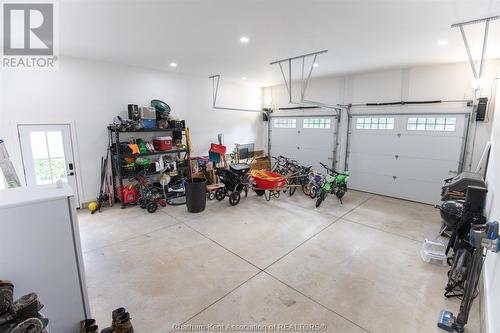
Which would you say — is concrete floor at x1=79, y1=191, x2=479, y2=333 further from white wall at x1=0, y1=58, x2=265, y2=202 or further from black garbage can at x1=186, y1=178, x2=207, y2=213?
white wall at x1=0, y1=58, x2=265, y2=202

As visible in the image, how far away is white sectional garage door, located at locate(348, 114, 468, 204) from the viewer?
5450 millimetres

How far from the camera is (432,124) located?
5.62m

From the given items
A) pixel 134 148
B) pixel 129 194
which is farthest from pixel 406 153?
pixel 129 194

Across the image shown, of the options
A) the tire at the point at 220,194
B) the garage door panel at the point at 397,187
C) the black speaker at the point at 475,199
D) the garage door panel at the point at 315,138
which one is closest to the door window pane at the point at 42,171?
the tire at the point at 220,194

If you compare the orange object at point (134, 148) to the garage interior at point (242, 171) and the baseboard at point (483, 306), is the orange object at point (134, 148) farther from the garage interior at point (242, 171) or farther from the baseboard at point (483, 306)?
the baseboard at point (483, 306)

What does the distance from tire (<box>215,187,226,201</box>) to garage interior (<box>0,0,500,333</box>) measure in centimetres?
11

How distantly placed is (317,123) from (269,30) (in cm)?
463

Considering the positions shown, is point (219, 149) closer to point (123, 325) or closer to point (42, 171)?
point (42, 171)

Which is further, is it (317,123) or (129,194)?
(317,123)

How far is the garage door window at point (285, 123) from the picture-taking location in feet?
27.3

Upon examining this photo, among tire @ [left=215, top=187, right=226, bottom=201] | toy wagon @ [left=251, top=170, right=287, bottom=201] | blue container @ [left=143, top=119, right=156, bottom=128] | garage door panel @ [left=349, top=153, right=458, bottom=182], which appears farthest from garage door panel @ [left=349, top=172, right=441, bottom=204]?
blue container @ [left=143, top=119, right=156, bottom=128]

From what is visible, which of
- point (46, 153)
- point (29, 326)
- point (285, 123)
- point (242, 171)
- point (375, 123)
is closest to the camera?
point (29, 326)

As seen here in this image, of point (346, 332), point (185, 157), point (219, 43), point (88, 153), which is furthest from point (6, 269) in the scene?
point (185, 157)

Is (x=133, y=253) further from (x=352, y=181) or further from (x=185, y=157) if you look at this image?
(x=352, y=181)
